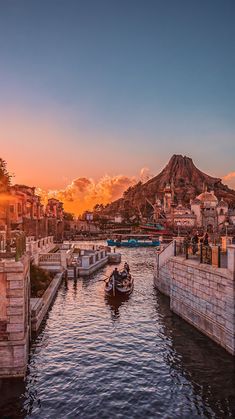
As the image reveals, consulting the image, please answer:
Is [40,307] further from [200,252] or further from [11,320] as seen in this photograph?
[200,252]

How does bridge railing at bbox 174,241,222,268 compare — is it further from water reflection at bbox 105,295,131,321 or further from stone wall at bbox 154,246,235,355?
water reflection at bbox 105,295,131,321

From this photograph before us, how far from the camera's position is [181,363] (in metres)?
16.2

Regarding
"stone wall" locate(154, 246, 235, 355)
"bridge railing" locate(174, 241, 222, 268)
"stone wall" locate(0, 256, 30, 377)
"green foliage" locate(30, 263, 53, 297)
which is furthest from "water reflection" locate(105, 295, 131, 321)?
"stone wall" locate(0, 256, 30, 377)

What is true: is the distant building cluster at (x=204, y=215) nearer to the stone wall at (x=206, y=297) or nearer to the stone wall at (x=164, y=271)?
the stone wall at (x=164, y=271)

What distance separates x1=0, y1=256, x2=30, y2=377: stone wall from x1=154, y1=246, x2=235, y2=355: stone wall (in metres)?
8.29

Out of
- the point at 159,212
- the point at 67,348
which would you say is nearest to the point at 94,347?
the point at 67,348

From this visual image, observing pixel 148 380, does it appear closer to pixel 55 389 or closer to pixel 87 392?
pixel 87 392

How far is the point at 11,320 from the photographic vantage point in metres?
13.5

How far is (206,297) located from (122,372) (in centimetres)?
557

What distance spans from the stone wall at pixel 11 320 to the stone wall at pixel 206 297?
27.2 feet

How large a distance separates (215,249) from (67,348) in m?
8.44

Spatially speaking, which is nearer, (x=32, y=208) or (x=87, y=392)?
(x=87, y=392)

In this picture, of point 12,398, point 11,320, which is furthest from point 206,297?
point 12,398

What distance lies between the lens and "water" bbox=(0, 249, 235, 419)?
12.3m
